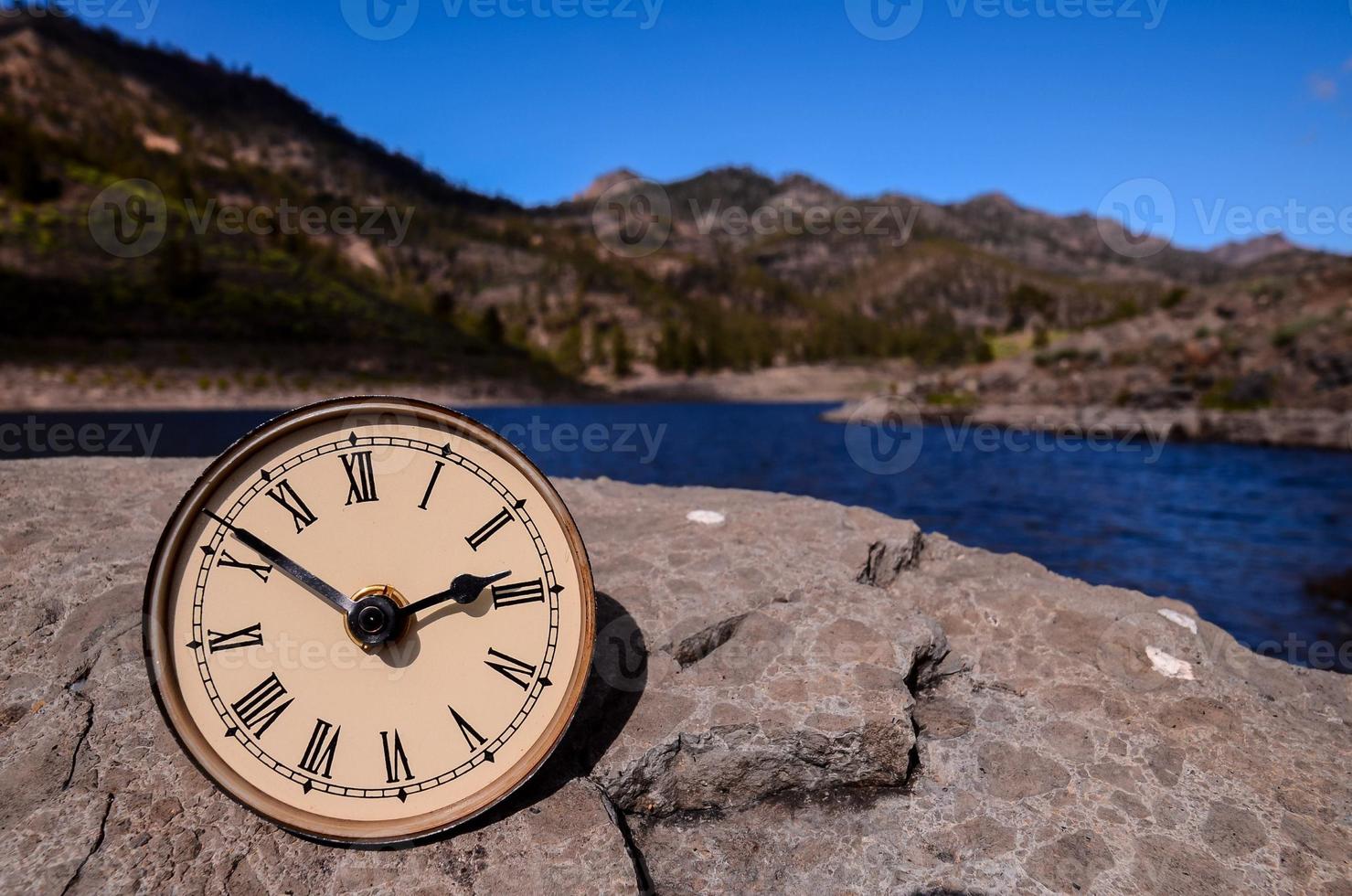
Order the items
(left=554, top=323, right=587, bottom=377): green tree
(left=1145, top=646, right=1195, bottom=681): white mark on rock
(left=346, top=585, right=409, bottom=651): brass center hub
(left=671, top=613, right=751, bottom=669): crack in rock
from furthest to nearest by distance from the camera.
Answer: (left=554, top=323, right=587, bottom=377): green tree → (left=1145, top=646, right=1195, bottom=681): white mark on rock → (left=671, top=613, right=751, bottom=669): crack in rock → (left=346, top=585, right=409, bottom=651): brass center hub

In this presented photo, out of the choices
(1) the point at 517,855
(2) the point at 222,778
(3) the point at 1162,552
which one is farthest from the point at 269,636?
(3) the point at 1162,552

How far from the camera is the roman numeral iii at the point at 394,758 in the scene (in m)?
2.39

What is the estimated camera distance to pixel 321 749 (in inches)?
93.6

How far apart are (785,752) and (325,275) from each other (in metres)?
93.2

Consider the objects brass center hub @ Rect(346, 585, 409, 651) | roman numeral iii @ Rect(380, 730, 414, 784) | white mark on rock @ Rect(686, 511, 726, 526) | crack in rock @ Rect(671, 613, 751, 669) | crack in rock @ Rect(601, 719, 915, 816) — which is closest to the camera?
brass center hub @ Rect(346, 585, 409, 651)

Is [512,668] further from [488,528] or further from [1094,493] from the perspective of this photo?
[1094,493]

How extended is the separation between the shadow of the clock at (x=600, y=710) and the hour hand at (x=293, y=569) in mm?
902

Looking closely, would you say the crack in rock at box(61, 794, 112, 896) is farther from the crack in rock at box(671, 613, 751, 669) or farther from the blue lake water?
the blue lake water

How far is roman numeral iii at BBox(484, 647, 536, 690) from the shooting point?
8.21 ft

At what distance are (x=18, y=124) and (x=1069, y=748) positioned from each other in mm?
119740

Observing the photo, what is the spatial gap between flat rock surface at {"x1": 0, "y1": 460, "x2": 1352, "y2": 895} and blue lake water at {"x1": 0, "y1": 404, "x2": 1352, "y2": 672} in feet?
17.1

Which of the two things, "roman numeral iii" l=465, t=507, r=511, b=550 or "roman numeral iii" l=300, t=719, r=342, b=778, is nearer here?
"roman numeral iii" l=300, t=719, r=342, b=778

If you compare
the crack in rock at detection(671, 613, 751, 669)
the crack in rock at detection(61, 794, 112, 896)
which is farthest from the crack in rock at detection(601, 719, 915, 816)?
the crack in rock at detection(61, 794, 112, 896)

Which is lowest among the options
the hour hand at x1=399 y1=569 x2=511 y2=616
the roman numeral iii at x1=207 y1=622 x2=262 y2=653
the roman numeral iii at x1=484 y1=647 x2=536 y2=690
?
the roman numeral iii at x1=484 y1=647 x2=536 y2=690
